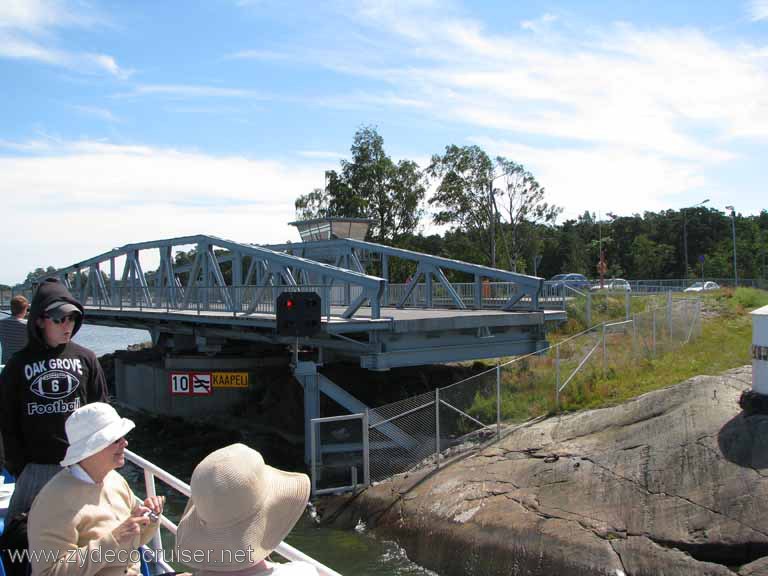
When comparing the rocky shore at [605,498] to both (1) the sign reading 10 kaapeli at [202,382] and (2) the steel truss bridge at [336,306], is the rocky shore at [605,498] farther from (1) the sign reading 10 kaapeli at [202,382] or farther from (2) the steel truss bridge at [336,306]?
(1) the sign reading 10 kaapeli at [202,382]

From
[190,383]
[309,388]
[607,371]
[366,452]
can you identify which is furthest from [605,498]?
[190,383]

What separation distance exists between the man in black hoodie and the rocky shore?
7570mm

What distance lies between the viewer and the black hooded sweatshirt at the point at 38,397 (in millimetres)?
4008

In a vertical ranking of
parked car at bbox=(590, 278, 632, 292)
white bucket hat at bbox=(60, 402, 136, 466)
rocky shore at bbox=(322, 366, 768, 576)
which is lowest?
rocky shore at bbox=(322, 366, 768, 576)

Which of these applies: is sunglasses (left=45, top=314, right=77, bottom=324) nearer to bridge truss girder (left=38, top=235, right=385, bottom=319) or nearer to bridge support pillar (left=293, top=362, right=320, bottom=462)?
bridge truss girder (left=38, top=235, right=385, bottom=319)

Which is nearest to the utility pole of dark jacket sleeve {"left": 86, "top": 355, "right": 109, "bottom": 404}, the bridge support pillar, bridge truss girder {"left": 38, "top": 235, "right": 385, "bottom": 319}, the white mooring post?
bridge truss girder {"left": 38, "top": 235, "right": 385, "bottom": 319}

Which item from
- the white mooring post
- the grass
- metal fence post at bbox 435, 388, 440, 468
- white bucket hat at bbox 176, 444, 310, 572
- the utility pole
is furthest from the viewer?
the utility pole

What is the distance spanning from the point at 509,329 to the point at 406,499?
299 inches

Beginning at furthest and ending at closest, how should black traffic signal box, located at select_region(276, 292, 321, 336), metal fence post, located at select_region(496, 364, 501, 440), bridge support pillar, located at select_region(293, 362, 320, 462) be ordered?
bridge support pillar, located at select_region(293, 362, 320, 462)
black traffic signal box, located at select_region(276, 292, 321, 336)
metal fence post, located at select_region(496, 364, 501, 440)

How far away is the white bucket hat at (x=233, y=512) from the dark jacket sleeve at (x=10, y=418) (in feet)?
6.40

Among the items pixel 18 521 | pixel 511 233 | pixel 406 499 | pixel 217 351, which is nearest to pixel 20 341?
pixel 18 521

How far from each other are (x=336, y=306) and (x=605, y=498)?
54.5ft

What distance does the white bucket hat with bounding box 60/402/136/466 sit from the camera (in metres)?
3.15

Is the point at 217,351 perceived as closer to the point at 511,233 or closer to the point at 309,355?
the point at 309,355
